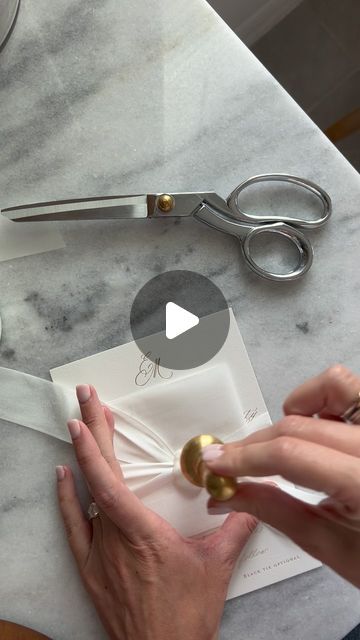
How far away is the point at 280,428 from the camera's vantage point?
45 cm

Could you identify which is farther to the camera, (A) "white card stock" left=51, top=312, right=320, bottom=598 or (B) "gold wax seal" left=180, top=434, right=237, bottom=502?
(A) "white card stock" left=51, top=312, right=320, bottom=598

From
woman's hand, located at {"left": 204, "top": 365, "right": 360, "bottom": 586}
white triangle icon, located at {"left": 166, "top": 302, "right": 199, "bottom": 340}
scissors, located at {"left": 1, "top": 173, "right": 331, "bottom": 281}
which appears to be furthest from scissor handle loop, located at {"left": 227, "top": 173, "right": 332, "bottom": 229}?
woman's hand, located at {"left": 204, "top": 365, "right": 360, "bottom": 586}

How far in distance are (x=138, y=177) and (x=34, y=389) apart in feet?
0.78

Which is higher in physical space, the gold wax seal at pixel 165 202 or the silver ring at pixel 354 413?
the gold wax seal at pixel 165 202

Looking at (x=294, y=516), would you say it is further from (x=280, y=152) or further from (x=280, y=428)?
(x=280, y=152)

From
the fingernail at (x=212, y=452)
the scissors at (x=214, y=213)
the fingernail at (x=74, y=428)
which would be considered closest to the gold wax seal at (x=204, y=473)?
the fingernail at (x=212, y=452)

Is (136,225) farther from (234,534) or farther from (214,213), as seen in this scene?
(234,534)

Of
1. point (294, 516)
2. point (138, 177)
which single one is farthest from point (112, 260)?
point (294, 516)

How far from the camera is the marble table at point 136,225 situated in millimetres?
622

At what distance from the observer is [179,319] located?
2.15 feet

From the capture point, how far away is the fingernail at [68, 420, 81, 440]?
597 millimetres

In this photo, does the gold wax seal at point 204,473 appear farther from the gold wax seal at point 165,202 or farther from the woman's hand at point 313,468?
the gold wax seal at point 165,202

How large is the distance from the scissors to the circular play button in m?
0.06

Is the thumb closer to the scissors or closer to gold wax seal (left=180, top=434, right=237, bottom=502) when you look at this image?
gold wax seal (left=180, top=434, right=237, bottom=502)
